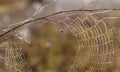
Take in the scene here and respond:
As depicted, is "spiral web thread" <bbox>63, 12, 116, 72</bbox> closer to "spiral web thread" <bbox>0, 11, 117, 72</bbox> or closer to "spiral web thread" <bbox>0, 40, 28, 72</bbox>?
"spiral web thread" <bbox>0, 11, 117, 72</bbox>

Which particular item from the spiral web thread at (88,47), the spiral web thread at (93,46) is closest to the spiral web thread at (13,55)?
the spiral web thread at (88,47)

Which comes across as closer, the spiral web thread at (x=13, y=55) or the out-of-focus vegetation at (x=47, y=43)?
the spiral web thread at (x=13, y=55)

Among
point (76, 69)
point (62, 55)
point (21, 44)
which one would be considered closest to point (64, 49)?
point (62, 55)

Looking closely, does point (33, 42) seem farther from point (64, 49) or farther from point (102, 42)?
point (102, 42)

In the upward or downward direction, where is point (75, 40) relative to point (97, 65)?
upward

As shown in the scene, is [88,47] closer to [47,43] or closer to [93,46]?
[93,46]

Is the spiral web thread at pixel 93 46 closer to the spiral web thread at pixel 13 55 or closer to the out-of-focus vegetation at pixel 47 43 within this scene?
the out-of-focus vegetation at pixel 47 43
